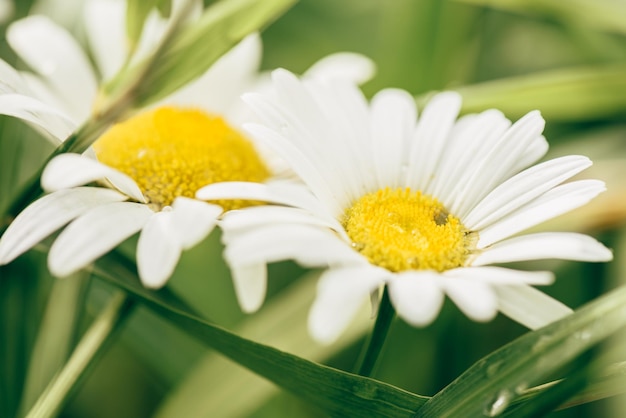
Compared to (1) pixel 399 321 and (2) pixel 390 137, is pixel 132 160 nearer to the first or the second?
(2) pixel 390 137

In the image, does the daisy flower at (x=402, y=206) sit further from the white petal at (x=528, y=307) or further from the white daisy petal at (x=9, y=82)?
the white daisy petal at (x=9, y=82)

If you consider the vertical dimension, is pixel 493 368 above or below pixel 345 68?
below

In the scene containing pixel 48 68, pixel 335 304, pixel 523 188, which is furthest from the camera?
pixel 48 68

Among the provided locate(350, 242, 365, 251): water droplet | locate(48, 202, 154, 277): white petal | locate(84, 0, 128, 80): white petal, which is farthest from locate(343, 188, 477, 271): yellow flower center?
locate(84, 0, 128, 80): white petal

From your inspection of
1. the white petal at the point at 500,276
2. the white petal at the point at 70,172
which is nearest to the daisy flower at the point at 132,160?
the white petal at the point at 70,172

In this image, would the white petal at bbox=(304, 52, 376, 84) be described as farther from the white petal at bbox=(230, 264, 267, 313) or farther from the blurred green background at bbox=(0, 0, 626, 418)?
the white petal at bbox=(230, 264, 267, 313)

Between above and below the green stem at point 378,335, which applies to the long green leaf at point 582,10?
above

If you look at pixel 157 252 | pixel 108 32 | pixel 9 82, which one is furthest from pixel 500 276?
pixel 108 32
